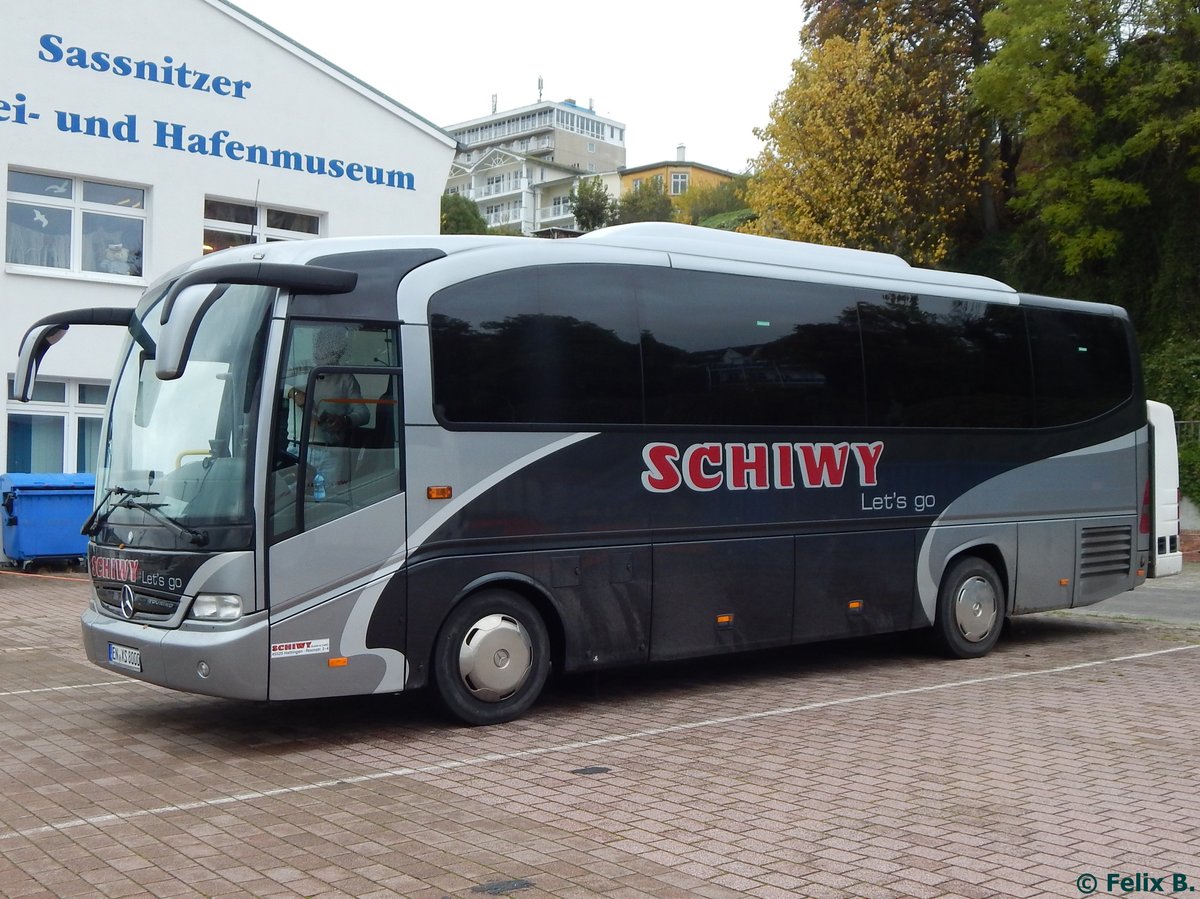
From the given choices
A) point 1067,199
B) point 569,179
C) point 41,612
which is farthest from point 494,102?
point 41,612

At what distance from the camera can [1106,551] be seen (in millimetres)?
12977

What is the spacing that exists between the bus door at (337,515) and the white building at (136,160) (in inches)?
446

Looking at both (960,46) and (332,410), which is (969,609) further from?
(960,46)

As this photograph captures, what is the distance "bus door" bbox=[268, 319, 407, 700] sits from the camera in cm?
783

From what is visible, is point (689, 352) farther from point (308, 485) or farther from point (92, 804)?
point (92, 804)

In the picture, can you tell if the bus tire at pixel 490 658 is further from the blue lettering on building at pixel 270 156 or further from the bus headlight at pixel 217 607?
the blue lettering on building at pixel 270 156

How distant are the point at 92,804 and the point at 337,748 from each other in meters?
1.71

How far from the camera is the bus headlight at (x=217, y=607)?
7727mm

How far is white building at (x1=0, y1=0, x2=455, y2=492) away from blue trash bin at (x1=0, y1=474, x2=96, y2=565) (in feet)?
3.49

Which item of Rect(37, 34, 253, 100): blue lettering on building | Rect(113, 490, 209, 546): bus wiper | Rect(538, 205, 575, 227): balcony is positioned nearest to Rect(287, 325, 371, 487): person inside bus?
Rect(113, 490, 209, 546): bus wiper

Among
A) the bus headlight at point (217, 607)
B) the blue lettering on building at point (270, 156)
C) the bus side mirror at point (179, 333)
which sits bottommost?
the bus headlight at point (217, 607)

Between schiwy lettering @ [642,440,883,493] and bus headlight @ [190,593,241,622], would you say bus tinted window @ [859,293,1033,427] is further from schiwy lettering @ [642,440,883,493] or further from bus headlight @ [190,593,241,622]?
bus headlight @ [190,593,241,622]

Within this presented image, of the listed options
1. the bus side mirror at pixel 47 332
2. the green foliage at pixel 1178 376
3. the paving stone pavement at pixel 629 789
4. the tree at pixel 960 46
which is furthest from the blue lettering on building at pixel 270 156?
the tree at pixel 960 46

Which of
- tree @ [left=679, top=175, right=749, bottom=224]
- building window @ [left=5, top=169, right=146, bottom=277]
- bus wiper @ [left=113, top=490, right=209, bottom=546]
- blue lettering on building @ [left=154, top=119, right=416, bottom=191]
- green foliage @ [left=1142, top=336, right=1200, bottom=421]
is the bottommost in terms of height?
bus wiper @ [left=113, top=490, right=209, bottom=546]
